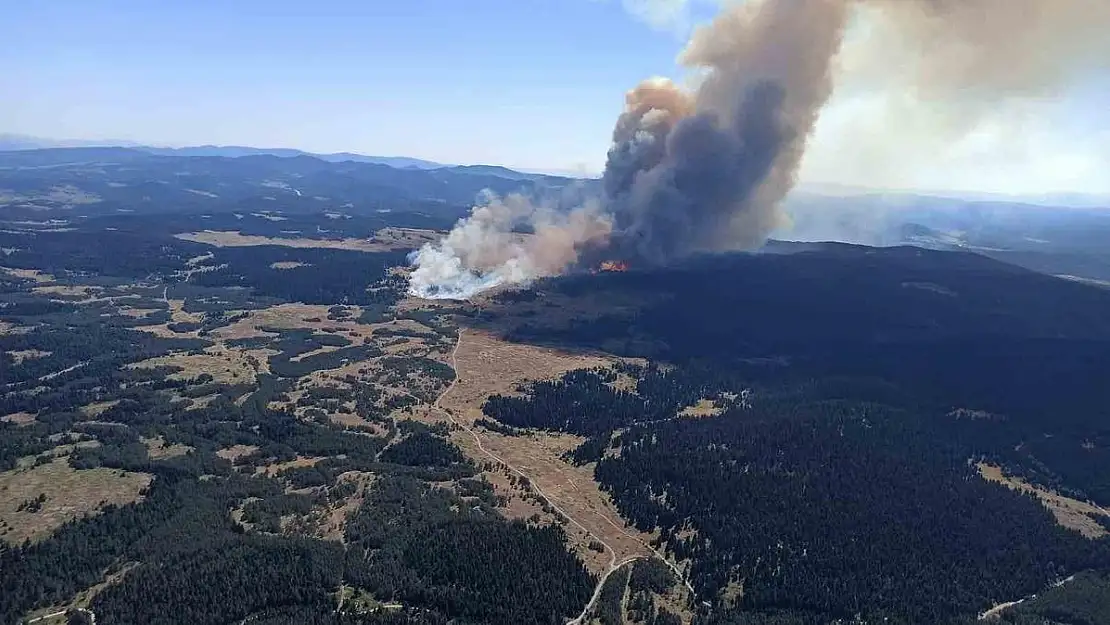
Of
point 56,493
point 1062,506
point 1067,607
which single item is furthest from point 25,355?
point 1062,506

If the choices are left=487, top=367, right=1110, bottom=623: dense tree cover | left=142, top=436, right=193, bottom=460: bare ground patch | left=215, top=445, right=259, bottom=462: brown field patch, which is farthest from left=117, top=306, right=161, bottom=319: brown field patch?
left=487, top=367, right=1110, bottom=623: dense tree cover

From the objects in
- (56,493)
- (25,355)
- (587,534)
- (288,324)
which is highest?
(587,534)

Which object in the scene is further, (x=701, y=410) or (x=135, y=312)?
(x=135, y=312)

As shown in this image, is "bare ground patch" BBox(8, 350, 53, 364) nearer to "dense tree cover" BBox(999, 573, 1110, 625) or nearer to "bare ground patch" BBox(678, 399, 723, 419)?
"bare ground patch" BBox(678, 399, 723, 419)

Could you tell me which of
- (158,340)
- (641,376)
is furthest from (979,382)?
(158,340)

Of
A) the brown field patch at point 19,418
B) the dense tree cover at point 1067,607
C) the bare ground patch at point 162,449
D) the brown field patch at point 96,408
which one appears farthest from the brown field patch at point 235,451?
the dense tree cover at point 1067,607

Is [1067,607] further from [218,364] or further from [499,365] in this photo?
[218,364]

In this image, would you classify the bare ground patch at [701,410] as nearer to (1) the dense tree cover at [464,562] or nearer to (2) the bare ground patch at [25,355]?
(1) the dense tree cover at [464,562]
